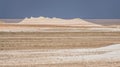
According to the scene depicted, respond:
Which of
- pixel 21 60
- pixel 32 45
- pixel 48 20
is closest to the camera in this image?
pixel 21 60

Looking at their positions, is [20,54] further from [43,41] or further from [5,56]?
[43,41]

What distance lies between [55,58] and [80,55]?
2.30 ft

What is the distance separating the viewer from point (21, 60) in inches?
250

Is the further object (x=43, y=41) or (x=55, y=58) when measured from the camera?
(x=43, y=41)

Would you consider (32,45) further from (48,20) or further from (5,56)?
(48,20)

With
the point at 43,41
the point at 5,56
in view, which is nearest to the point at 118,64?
the point at 5,56

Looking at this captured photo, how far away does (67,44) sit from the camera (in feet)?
29.8

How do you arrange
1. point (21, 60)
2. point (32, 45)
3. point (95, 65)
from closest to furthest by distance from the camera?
point (95, 65), point (21, 60), point (32, 45)

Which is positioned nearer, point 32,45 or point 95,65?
point 95,65

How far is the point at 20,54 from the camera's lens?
7.09 metres

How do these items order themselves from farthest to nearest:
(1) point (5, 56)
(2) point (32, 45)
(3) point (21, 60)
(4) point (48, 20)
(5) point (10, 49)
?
(4) point (48, 20), (2) point (32, 45), (5) point (10, 49), (1) point (5, 56), (3) point (21, 60)

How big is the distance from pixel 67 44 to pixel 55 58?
2.54 m

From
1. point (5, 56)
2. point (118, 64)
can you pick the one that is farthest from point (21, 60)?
point (118, 64)

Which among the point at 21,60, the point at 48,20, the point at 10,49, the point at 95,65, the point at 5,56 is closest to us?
the point at 95,65
